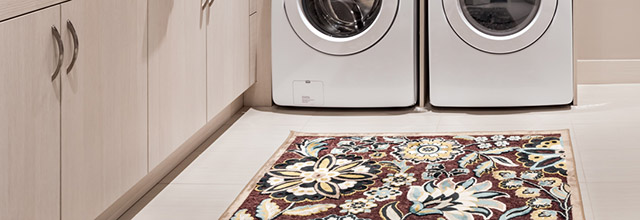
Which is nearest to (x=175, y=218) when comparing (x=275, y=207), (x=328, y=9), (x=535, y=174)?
(x=275, y=207)

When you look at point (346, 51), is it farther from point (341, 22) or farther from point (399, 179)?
point (399, 179)

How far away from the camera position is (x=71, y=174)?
1848mm

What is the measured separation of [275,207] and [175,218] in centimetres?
27

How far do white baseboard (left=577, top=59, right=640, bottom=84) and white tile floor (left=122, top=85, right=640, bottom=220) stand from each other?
0.08 m

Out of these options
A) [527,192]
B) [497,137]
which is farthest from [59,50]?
[497,137]

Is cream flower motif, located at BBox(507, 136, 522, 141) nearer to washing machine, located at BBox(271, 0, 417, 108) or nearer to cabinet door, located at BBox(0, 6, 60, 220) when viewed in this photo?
washing machine, located at BBox(271, 0, 417, 108)

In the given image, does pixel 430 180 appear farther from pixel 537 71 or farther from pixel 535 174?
pixel 537 71

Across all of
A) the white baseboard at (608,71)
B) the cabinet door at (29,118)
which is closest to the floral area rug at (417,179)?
the cabinet door at (29,118)

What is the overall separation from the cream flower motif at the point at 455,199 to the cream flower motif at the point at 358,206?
Answer: 112mm

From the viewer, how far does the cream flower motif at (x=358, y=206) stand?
2326 mm

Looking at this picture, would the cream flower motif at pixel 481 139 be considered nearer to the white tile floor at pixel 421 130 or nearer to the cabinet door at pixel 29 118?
the white tile floor at pixel 421 130

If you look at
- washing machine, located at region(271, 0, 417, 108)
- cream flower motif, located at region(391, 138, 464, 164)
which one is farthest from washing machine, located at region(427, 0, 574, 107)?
cream flower motif, located at region(391, 138, 464, 164)

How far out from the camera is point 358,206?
2363 millimetres

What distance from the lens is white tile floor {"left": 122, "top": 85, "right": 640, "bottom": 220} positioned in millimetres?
2410
